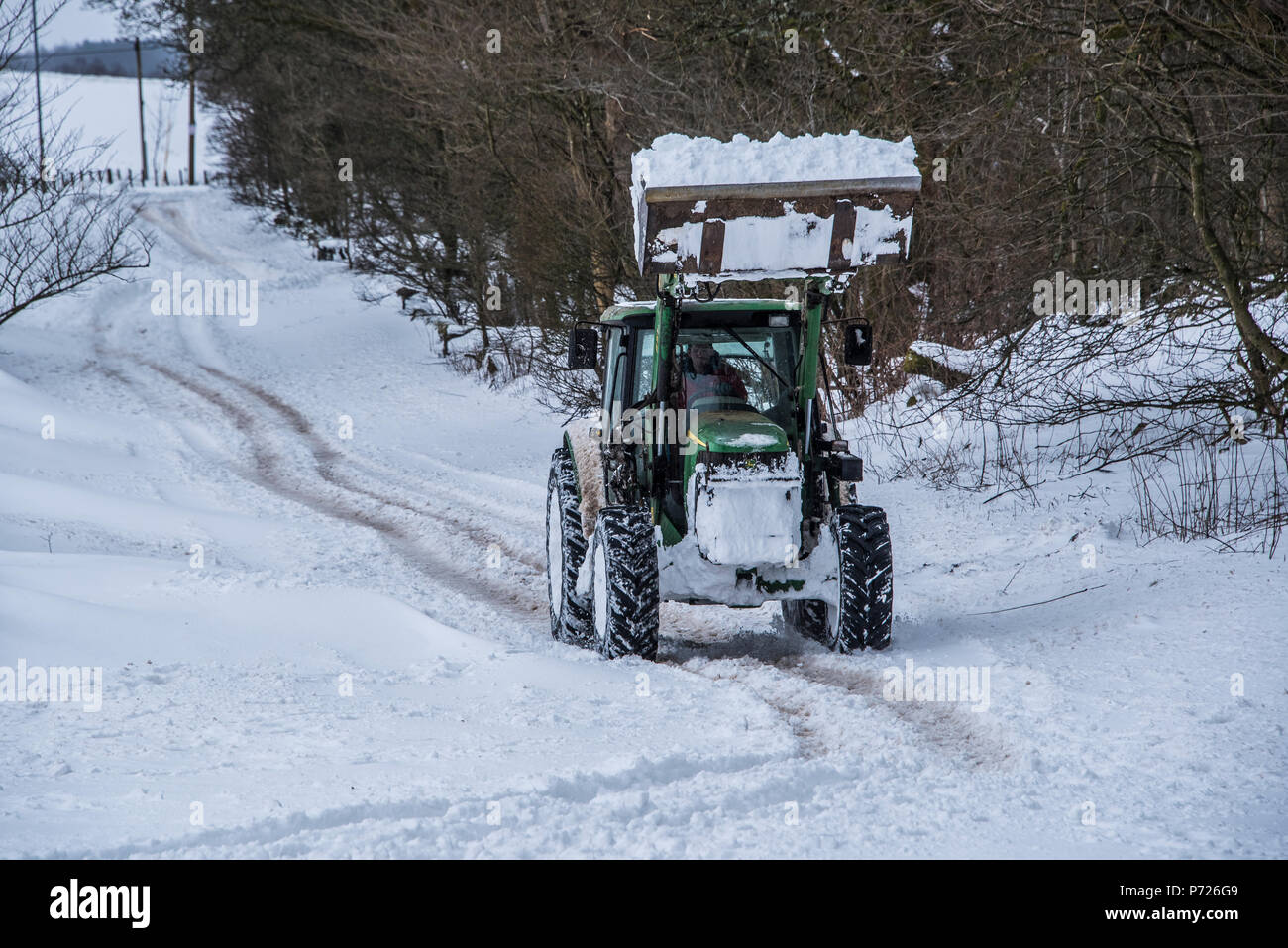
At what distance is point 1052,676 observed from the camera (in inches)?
217

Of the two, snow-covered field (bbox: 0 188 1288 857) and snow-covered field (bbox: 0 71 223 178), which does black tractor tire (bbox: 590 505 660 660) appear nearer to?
snow-covered field (bbox: 0 188 1288 857)

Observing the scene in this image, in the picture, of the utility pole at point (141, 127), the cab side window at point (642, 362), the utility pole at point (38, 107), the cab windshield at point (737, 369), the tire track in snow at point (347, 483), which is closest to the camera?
the cab windshield at point (737, 369)

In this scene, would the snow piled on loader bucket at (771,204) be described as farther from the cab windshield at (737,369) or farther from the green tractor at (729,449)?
the cab windshield at (737,369)

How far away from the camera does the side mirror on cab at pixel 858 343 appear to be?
20.6 ft

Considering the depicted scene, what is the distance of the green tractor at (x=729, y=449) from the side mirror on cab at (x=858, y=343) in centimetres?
1

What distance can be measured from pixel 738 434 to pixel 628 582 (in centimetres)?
97

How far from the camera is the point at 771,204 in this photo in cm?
566

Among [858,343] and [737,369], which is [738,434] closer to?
[737,369]

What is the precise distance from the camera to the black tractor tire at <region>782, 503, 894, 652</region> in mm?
6020

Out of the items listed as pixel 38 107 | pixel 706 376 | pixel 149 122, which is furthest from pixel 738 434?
pixel 149 122

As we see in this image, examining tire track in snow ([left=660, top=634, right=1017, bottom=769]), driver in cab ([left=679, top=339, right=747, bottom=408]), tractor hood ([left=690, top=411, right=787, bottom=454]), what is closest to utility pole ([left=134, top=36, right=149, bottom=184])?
driver in cab ([left=679, top=339, right=747, bottom=408])

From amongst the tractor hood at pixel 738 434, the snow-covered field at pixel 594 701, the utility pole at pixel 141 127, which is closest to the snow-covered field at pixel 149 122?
the utility pole at pixel 141 127

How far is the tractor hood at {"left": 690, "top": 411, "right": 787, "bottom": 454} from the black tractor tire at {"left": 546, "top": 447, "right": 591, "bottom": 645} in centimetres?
130

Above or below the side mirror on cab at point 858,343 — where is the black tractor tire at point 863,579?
below
